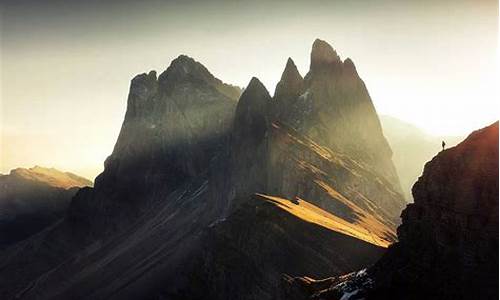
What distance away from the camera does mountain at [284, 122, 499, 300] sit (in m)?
63.8

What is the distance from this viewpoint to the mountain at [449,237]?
6378 centimetres

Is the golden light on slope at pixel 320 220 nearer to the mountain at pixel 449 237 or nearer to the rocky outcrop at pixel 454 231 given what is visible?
the mountain at pixel 449 237

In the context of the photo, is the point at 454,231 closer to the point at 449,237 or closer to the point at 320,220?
the point at 449,237

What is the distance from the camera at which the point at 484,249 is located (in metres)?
64.2

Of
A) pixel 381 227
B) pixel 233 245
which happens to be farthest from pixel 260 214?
pixel 381 227

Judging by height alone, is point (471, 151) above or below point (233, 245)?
above

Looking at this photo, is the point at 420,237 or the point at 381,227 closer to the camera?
the point at 420,237

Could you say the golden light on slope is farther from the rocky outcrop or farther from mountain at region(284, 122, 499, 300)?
the rocky outcrop

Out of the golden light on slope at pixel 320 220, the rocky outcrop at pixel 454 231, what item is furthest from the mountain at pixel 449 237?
the golden light on slope at pixel 320 220

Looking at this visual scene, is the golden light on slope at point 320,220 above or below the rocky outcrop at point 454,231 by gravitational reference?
below

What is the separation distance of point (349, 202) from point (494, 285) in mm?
138302

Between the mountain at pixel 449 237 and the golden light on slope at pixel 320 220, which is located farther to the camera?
the golden light on slope at pixel 320 220

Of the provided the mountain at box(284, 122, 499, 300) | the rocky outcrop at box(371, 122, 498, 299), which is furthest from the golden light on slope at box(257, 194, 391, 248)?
the rocky outcrop at box(371, 122, 498, 299)

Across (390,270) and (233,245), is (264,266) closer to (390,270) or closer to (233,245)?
(233,245)
